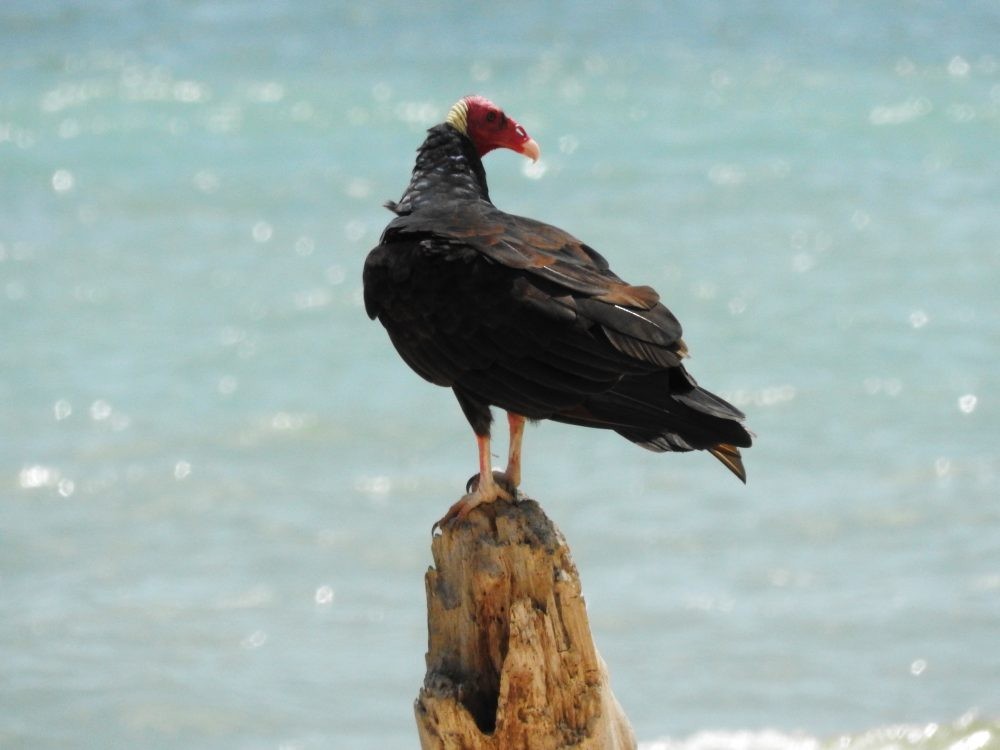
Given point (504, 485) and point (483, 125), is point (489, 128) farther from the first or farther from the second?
point (504, 485)

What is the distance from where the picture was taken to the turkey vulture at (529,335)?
11.0ft

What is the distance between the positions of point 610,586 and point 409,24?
39.6ft

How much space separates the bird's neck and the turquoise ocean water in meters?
2.50

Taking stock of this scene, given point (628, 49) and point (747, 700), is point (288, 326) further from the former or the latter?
point (628, 49)

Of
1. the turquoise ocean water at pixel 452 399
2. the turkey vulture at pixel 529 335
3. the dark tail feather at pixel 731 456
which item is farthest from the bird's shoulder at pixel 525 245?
the turquoise ocean water at pixel 452 399

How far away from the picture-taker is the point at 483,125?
4.21 metres

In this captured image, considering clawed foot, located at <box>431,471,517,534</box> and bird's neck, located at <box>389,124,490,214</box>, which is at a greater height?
bird's neck, located at <box>389,124,490,214</box>

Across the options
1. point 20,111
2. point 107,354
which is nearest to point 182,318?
point 107,354

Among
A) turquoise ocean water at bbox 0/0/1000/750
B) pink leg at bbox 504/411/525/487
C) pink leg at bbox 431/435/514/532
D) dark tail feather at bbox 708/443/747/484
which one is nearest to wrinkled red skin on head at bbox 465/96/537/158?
pink leg at bbox 504/411/525/487

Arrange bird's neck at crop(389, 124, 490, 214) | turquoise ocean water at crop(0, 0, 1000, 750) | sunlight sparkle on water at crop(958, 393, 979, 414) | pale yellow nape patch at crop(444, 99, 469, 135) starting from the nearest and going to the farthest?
bird's neck at crop(389, 124, 490, 214) → pale yellow nape patch at crop(444, 99, 469, 135) → turquoise ocean water at crop(0, 0, 1000, 750) → sunlight sparkle on water at crop(958, 393, 979, 414)

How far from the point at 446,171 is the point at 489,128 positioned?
0.20 m

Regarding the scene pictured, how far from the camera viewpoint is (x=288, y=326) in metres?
10.1

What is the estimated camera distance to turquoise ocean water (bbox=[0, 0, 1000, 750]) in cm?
625

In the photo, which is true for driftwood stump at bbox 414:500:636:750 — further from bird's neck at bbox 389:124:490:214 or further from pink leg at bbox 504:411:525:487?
bird's neck at bbox 389:124:490:214
